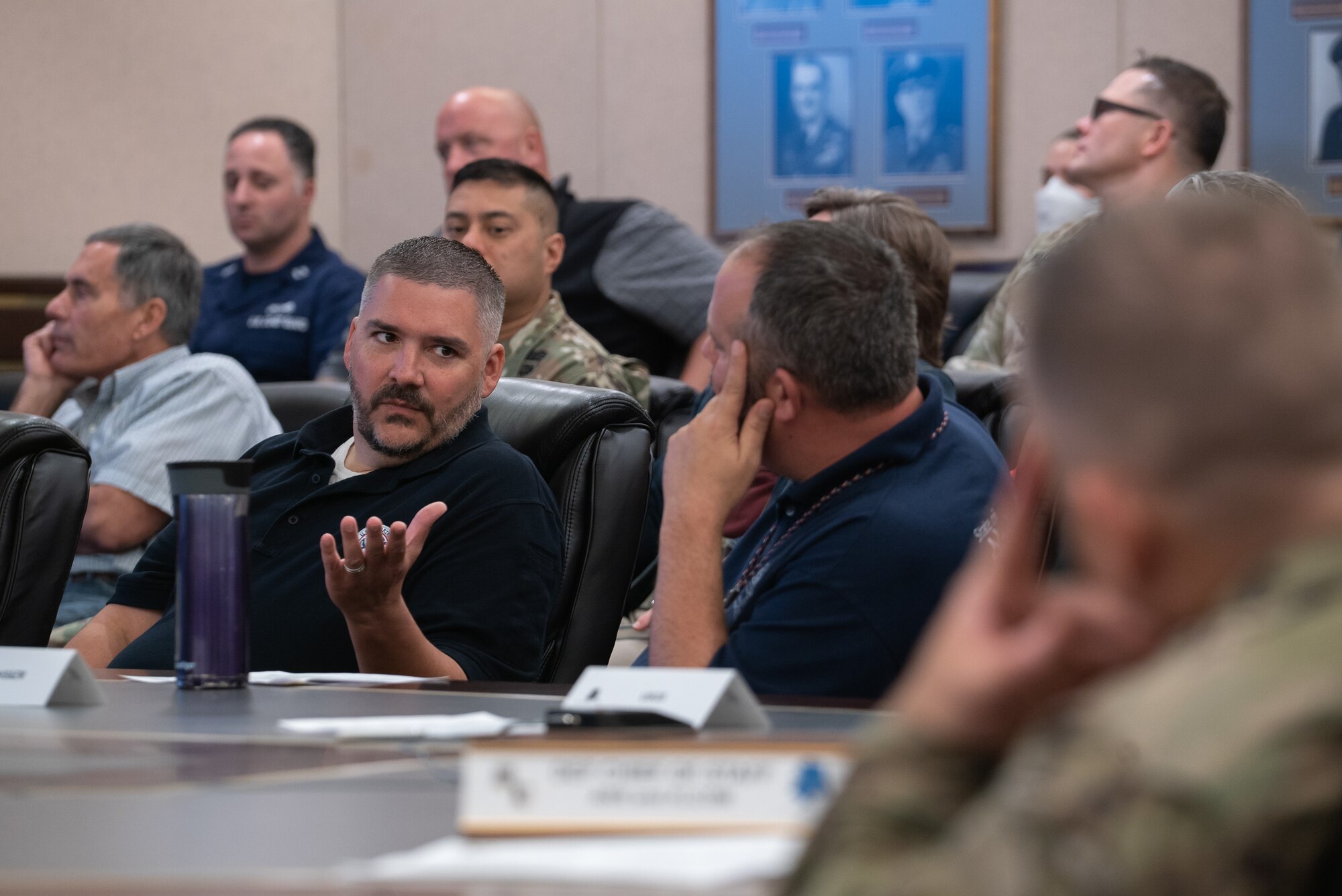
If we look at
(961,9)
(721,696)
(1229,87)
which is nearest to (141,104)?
Answer: (961,9)

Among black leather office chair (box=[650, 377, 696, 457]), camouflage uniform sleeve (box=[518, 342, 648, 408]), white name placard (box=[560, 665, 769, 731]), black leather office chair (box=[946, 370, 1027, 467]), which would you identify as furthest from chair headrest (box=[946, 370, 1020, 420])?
white name placard (box=[560, 665, 769, 731])

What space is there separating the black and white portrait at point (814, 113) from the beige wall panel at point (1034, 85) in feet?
1.63

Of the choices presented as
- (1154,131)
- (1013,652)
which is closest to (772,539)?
(1013,652)

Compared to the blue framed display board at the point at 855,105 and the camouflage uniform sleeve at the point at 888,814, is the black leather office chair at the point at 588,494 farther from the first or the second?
the blue framed display board at the point at 855,105

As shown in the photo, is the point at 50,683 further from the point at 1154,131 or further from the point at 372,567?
the point at 1154,131

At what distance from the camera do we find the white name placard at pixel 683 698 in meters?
1.11

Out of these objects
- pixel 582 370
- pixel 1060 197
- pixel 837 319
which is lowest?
pixel 582 370

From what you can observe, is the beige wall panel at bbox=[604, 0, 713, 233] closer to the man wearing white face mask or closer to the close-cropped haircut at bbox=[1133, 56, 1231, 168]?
the man wearing white face mask

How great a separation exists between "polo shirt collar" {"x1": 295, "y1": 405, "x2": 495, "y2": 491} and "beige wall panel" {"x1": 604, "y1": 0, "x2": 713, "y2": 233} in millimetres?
3087

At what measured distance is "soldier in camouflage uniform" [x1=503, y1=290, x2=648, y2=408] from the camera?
3.09 metres

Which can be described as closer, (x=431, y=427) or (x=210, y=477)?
(x=210, y=477)

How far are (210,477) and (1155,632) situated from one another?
105cm

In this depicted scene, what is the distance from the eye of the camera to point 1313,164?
4.75m

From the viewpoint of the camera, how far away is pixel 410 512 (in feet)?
6.73
